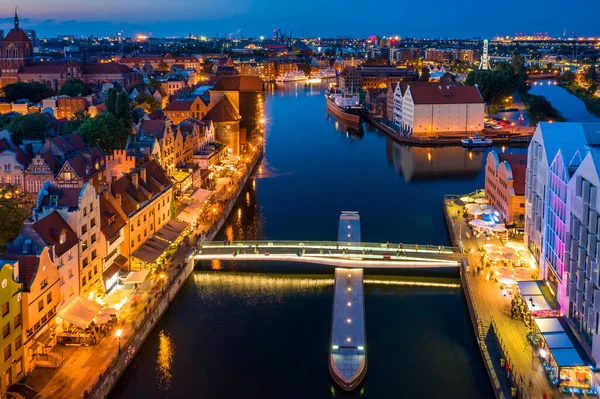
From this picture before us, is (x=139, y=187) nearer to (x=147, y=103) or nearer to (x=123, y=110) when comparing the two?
(x=123, y=110)

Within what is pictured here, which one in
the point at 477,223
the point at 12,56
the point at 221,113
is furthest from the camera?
the point at 12,56

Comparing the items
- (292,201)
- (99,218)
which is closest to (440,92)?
(292,201)

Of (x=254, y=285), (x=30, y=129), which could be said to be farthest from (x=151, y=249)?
(x=30, y=129)

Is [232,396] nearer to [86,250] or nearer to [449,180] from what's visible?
[86,250]

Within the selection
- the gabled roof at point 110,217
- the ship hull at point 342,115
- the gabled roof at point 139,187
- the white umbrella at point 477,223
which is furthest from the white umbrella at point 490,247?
the ship hull at point 342,115

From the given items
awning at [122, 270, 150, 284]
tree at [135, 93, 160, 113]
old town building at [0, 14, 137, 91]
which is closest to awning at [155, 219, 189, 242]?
awning at [122, 270, 150, 284]

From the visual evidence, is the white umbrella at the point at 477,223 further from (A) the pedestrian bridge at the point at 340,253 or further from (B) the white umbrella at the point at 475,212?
(A) the pedestrian bridge at the point at 340,253

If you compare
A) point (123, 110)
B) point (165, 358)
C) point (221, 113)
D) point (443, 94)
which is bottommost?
point (165, 358)

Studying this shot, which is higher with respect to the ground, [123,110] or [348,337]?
[123,110]

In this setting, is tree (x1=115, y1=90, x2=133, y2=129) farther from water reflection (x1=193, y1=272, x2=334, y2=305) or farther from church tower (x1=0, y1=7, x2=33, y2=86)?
church tower (x1=0, y1=7, x2=33, y2=86)
